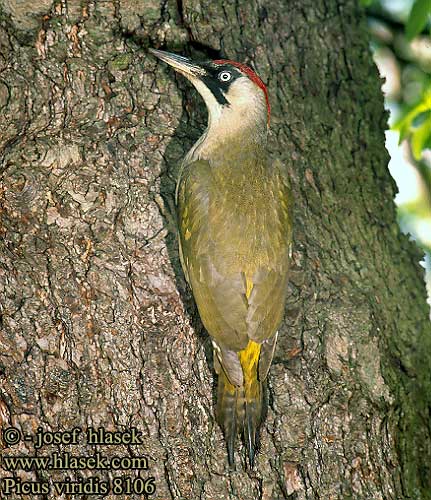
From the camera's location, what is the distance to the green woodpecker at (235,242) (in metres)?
2.68

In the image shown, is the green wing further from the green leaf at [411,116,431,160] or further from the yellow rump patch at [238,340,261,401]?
the green leaf at [411,116,431,160]

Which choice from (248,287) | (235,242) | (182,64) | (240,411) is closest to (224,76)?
(182,64)

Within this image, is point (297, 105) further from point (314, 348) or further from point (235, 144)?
point (314, 348)

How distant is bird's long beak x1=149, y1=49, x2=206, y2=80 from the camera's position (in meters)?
2.95

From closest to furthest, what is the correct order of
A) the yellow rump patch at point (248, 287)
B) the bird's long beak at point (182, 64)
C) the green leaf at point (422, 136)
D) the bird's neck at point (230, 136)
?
the yellow rump patch at point (248, 287), the bird's long beak at point (182, 64), the bird's neck at point (230, 136), the green leaf at point (422, 136)

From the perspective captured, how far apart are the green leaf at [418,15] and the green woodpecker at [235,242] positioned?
64 centimetres

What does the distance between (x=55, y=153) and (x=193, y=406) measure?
1031mm

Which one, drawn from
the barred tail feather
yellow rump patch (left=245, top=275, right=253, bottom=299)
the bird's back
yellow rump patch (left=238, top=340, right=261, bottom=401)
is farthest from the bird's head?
the barred tail feather

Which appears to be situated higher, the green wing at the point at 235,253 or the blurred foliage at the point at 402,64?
the blurred foliage at the point at 402,64

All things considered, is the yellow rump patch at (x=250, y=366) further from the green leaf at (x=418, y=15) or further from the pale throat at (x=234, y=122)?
the green leaf at (x=418, y=15)

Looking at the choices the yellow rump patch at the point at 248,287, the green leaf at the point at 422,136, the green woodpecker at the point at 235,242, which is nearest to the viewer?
the green woodpecker at the point at 235,242

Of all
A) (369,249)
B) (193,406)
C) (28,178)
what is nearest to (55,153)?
(28,178)

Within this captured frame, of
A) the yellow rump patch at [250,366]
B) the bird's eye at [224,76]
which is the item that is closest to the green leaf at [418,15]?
the bird's eye at [224,76]

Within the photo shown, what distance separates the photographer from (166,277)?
2.70 meters
